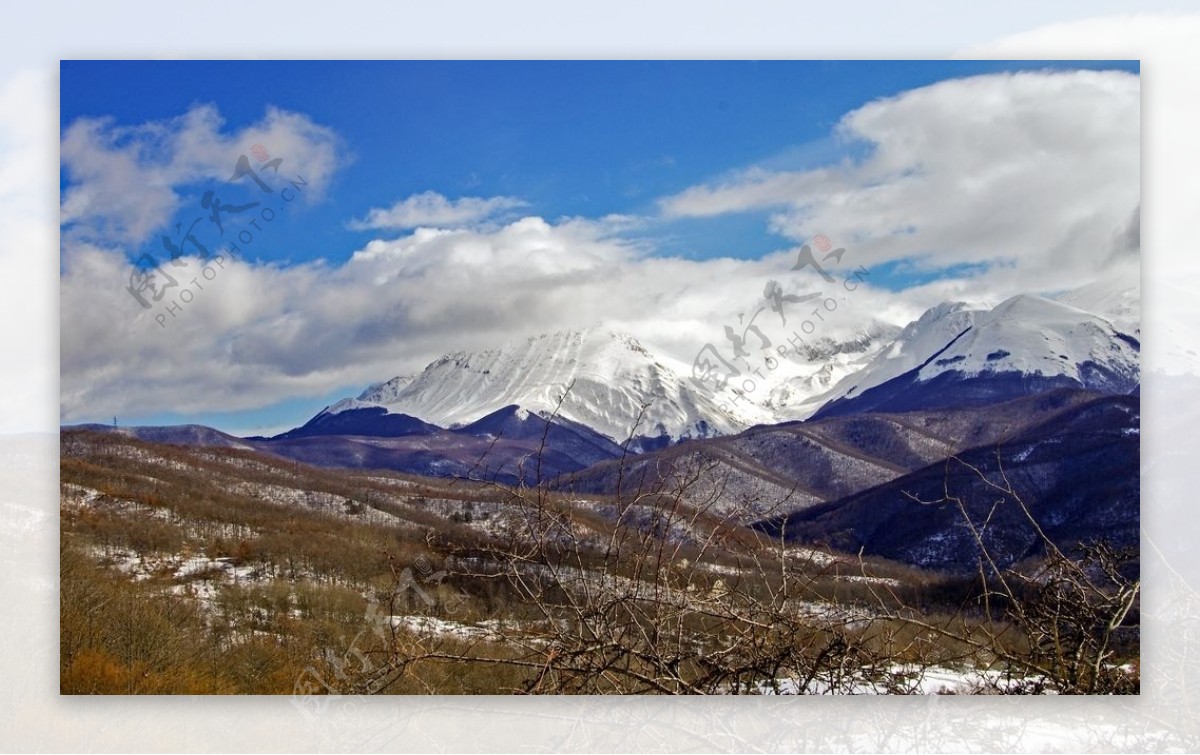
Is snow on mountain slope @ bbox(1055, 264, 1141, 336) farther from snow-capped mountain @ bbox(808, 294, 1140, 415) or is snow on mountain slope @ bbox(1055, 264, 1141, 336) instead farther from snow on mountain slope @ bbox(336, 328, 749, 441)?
snow on mountain slope @ bbox(336, 328, 749, 441)

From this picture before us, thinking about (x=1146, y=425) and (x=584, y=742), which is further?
(x=1146, y=425)

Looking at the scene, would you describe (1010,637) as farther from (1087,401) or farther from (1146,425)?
(1087,401)

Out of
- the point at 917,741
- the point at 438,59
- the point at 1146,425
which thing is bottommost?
the point at 917,741

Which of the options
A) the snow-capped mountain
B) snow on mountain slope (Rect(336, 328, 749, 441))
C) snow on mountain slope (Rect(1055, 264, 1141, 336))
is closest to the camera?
snow on mountain slope (Rect(1055, 264, 1141, 336))

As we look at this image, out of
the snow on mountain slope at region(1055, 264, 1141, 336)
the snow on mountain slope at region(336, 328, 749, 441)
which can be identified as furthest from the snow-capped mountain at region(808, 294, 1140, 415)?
the snow on mountain slope at region(336, 328, 749, 441)

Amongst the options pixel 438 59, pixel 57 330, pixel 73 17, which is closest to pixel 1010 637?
pixel 438 59

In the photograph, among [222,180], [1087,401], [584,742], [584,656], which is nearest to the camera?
[584,656]
